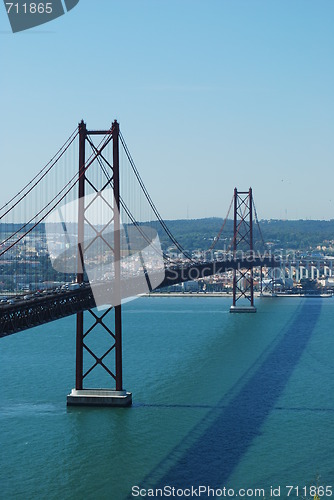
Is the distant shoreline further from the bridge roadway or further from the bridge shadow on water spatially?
the bridge roadway

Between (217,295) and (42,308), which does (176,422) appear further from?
(217,295)

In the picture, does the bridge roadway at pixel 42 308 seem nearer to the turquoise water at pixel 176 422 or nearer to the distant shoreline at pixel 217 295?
the turquoise water at pixel 176 422

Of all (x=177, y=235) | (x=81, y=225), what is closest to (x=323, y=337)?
(x=81, y=225)

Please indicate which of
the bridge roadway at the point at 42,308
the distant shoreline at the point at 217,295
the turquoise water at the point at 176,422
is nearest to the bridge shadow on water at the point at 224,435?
the turquoise water at the point at 176,422

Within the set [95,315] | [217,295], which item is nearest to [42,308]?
[95,315]

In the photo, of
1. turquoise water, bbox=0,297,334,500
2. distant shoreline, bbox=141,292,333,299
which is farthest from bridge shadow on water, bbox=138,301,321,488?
distant shoreline, bbox=141,292,333,299
